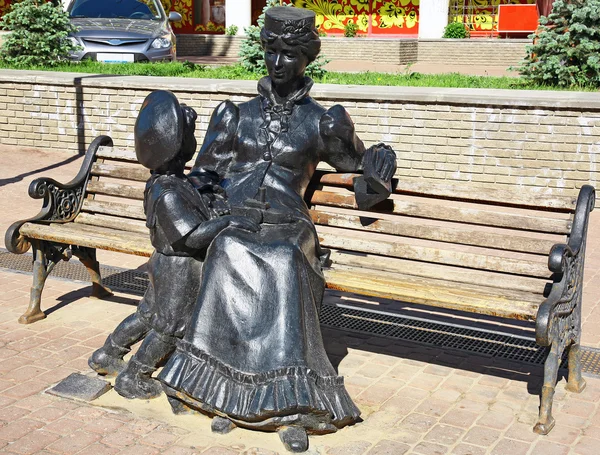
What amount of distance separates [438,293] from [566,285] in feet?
1.89

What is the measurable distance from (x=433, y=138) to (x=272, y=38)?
4873 millimetres

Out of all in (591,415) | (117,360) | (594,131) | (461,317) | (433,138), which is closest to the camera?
(591,415)

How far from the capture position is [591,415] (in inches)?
165

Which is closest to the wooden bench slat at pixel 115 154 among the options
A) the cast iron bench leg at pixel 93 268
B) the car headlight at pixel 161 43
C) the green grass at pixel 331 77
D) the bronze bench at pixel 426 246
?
the bronze bench at pixel 426 246

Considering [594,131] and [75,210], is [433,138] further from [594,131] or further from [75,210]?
[75,210]

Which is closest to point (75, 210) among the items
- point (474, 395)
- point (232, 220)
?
point (232, 220)

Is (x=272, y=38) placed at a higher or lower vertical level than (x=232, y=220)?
higher

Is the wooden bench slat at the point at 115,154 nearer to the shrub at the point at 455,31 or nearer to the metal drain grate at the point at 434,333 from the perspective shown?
the metal drain grate at the point at 434,333

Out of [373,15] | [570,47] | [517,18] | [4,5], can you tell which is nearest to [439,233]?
[570,47]

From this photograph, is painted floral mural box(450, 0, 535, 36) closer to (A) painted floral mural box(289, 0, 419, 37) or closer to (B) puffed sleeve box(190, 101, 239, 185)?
(A) painted floral mural box(289, 0, 419, 37)

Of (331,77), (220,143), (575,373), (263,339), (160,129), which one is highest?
(160,129)

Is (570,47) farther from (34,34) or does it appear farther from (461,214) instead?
(34,34)

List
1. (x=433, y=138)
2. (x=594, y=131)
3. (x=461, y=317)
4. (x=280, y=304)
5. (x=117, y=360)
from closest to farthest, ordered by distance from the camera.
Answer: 1. (x=280, y=304)
2. (x=117, y=360)
3. (x=461, y=317)
4. (x=594, y=131)
5. (x=433, y=138)

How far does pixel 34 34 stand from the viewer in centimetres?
1259
